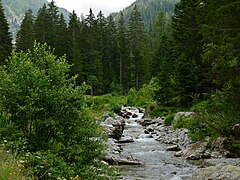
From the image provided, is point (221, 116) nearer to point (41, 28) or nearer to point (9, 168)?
point (9, 168)

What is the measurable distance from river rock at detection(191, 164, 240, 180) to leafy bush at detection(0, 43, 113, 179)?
385 cm

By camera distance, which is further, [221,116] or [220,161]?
[221,116]

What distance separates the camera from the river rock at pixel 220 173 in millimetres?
10133

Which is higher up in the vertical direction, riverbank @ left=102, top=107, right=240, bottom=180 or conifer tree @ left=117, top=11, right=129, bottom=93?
conifer tree @ left=117, top=11, right=129, bottom=93

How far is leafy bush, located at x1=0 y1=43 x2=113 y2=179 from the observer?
27.8 feet

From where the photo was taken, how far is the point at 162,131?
24734mm

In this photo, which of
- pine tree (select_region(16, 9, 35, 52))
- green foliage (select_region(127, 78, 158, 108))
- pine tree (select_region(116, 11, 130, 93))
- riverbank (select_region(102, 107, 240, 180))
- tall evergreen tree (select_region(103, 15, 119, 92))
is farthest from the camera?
pine tree (select_region(116, 11, 130, 93))

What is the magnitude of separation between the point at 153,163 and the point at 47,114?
8.43 metres

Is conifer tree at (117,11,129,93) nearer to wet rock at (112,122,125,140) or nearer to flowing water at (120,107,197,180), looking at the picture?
wet rock at (112,122,125,140)

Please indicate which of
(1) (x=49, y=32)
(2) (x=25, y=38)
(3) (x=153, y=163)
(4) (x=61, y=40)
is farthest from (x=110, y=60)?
(3) (x=153, y=163)

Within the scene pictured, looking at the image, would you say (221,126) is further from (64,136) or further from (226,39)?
(64,136)

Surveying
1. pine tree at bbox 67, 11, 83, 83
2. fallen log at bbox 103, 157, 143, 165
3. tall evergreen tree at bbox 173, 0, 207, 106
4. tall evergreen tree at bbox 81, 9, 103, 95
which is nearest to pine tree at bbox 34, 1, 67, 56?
pine tree at bbox 67, 11, 83, 83

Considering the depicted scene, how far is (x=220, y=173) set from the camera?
10.6 metres

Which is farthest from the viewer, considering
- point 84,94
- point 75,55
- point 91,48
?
point 91,48
